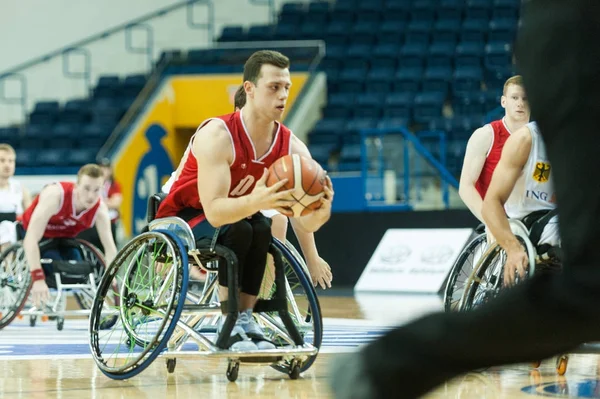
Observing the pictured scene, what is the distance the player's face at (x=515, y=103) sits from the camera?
5.39m

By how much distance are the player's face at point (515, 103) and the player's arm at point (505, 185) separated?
39.1 inches

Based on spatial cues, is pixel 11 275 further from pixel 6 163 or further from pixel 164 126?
pixel 164 126

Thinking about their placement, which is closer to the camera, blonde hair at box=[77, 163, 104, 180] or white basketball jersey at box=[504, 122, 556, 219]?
white basketball jersey at box=[504, 122, 556, 219]

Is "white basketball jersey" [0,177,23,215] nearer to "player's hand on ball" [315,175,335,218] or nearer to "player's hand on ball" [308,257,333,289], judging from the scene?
"player's hand on ball" [308,257,333,289]

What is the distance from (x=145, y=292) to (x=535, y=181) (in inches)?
64.5

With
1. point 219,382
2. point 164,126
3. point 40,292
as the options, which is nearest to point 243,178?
point 219,382

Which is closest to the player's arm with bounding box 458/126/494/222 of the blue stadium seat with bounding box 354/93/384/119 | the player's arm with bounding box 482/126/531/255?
the player's arm with bounding box 482/126/531/255

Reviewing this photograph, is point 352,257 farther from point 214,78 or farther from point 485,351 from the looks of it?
point 485,351

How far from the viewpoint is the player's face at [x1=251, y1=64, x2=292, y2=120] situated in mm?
4250

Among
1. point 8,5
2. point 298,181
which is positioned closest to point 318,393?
point 298,181

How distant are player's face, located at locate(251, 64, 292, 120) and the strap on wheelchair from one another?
110 cm

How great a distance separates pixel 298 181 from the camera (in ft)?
12.2

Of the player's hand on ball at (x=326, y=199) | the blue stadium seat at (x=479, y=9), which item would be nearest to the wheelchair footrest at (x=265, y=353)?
the player's hand on ball at (x=326, y=199)

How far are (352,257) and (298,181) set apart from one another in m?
7.41
